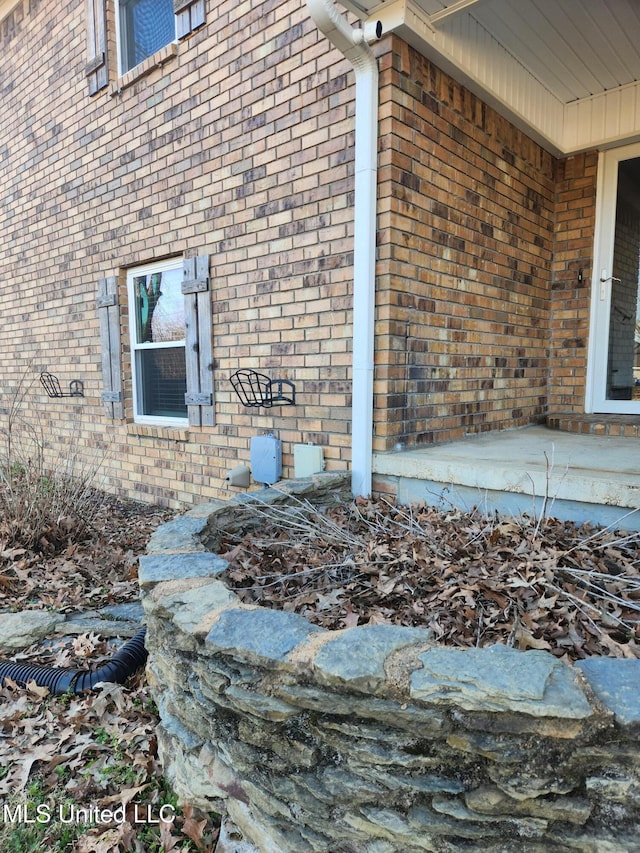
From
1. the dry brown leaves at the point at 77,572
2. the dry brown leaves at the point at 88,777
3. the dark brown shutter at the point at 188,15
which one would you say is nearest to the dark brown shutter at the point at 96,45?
the dark brown shutter at the point at 188,15

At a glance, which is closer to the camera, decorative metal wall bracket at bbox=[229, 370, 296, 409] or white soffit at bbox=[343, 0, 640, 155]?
white soffit at bbox=[343, 0, 640, 155]

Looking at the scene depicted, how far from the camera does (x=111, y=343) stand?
4.81 meters

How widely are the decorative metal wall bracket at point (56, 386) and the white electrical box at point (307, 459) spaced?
10.0 feet

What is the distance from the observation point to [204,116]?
3.77 metres

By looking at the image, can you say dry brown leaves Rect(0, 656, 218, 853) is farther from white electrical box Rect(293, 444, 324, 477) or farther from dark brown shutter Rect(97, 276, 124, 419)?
dark brown shutter Rect(97, 276, 124, 419)

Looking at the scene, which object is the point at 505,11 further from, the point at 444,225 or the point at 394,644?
the point at 394,644

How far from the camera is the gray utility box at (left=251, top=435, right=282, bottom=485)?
11.1 feet

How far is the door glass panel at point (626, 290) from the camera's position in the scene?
4.02 m

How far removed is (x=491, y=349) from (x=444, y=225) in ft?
3.10

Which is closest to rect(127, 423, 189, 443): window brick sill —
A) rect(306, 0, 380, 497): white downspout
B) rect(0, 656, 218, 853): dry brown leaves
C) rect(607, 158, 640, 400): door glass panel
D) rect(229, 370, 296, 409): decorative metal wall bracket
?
rect(229, 370, 296, 409): decorative metal wall bracket

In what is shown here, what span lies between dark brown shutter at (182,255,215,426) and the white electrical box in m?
1.01

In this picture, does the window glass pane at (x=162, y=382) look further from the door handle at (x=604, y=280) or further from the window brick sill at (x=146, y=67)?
the door handle at (x=604, y=280)

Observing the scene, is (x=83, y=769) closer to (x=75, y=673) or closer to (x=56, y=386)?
(x=75, y=673)

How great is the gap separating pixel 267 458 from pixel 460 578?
1765mm
